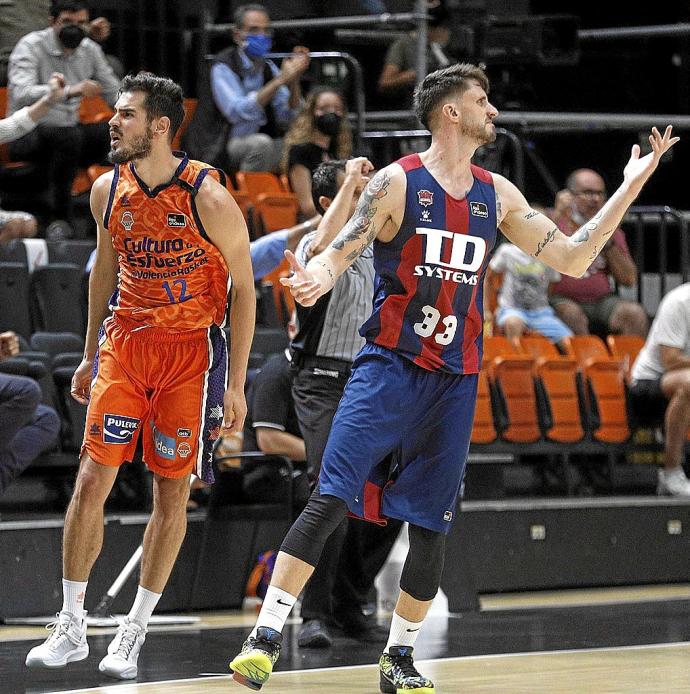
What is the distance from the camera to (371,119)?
1144 centimetres

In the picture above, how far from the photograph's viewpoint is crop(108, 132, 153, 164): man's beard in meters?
4.98

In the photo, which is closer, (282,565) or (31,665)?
(282,565)

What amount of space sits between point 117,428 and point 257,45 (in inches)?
224

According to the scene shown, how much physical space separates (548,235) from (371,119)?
6.64 metres

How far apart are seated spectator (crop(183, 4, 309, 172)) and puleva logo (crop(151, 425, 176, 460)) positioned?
17.0ft

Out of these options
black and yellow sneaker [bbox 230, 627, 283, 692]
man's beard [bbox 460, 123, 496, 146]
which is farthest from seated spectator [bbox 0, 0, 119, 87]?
black and yellow sneaker [bbox 230, 627, 283, 692]

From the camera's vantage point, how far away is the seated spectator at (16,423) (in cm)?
639

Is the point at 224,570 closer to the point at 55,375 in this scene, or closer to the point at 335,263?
the point at 55,375

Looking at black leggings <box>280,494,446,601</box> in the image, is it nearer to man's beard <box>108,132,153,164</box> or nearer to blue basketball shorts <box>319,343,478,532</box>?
blue basketball shorts <box>319,343,478,532</box>

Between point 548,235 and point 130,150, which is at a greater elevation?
point 130,150

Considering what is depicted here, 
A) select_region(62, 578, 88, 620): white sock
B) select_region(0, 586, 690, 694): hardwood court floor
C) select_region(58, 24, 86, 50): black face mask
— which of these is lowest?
select_region(0, 586, 690, 694): hardwood court floor

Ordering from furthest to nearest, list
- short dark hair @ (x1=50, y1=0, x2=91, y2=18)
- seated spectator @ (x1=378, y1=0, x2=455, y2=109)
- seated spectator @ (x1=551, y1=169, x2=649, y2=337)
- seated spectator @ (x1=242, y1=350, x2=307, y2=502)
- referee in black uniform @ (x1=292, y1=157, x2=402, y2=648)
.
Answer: seated spectator @ (x1=378, y1=0, x2=455, y2=109) → seated spectator @ (x1=551, y1=169, x2=649, y2=337) → short dark hair @ (x1=50, y1=0, x2=91, y2=18) → seated spectator @ (x1=242, y1=350, x2=307, y2=502) → referee in black uniform @ (x1=292, y1=157, x2=402, y2=648)

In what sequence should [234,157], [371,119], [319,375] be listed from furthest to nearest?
1. [371,119]
2. [234,157]
3. [319,375]

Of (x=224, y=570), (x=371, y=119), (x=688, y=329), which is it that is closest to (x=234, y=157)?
(x=371, y=119)
